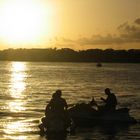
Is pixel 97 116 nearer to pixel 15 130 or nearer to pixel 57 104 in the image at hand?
pixel 15 130

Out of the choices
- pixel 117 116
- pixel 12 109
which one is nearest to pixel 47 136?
pixel 117 116

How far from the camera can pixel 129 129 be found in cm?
3114

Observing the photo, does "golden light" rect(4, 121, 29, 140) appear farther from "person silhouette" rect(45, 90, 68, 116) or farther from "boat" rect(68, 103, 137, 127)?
"boat" rect(68, 103, 137, 127)

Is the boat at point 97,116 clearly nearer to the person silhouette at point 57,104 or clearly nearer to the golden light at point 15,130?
the golden light at point 15,130

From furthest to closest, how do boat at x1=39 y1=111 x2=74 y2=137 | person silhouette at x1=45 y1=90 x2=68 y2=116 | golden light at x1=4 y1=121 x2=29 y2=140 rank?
1. boat at x1=39 y1=111 x2=74 y2=137
2. person silhouette at x1=45 y1=90 x2=68 y2=116
3. golden light at x1=4 y1=121 x2=29 y2=140

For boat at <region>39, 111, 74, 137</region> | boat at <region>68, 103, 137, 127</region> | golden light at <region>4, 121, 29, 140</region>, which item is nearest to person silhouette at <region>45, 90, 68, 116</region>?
boat at <region>39, 111, 74, 137</region>

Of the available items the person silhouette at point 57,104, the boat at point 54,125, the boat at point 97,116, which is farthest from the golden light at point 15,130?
the boat at point 97,116

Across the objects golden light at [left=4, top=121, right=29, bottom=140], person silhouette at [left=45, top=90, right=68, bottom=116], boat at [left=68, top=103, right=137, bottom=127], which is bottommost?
golden light at [left=4, top=121, right=29, bottom=140]

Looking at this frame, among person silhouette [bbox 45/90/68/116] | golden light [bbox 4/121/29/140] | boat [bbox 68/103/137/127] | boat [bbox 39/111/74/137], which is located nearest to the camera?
golden light [bbox 4/121/29/140]

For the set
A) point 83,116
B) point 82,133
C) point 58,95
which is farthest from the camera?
point 83,116

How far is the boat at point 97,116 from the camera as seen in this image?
32969 millimetres

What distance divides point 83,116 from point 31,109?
9181 mm

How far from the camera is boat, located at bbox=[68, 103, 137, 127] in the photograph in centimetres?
3297

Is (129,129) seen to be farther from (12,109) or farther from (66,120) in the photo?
(12,109)
